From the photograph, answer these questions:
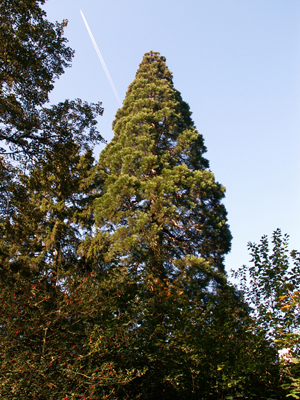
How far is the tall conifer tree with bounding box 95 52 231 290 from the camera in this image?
886 cm

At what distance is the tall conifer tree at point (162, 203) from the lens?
8.86 meters

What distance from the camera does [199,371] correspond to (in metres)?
4.82

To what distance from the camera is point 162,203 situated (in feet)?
31.0

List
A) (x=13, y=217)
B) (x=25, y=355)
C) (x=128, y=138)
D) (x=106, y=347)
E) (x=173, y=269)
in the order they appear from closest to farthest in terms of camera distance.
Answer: (x=25, y=355), (x=106, y=347), (x=13, y=217), (x=173, y=269), (x=128, y=138)

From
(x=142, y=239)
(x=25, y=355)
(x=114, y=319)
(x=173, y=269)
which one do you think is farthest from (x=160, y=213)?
(x=25, y=355)

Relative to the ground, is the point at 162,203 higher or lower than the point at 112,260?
higher

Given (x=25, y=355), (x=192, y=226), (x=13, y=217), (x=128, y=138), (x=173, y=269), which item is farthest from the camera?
(x=128, y=138)

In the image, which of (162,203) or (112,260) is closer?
(112,260)

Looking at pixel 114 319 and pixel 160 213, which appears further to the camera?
pixel 160 213

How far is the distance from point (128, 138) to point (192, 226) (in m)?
4.52

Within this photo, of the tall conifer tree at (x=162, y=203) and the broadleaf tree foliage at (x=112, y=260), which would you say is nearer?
the broadleaf tree foliage at (x=112, y=260)

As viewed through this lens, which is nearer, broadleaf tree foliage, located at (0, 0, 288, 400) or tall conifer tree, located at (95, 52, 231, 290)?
broadleaf tree foliage, located at (0, 0, 288, 400)

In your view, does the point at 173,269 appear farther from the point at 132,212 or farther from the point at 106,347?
the point at 106,347

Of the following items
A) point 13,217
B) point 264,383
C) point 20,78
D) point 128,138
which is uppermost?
point 128,138
